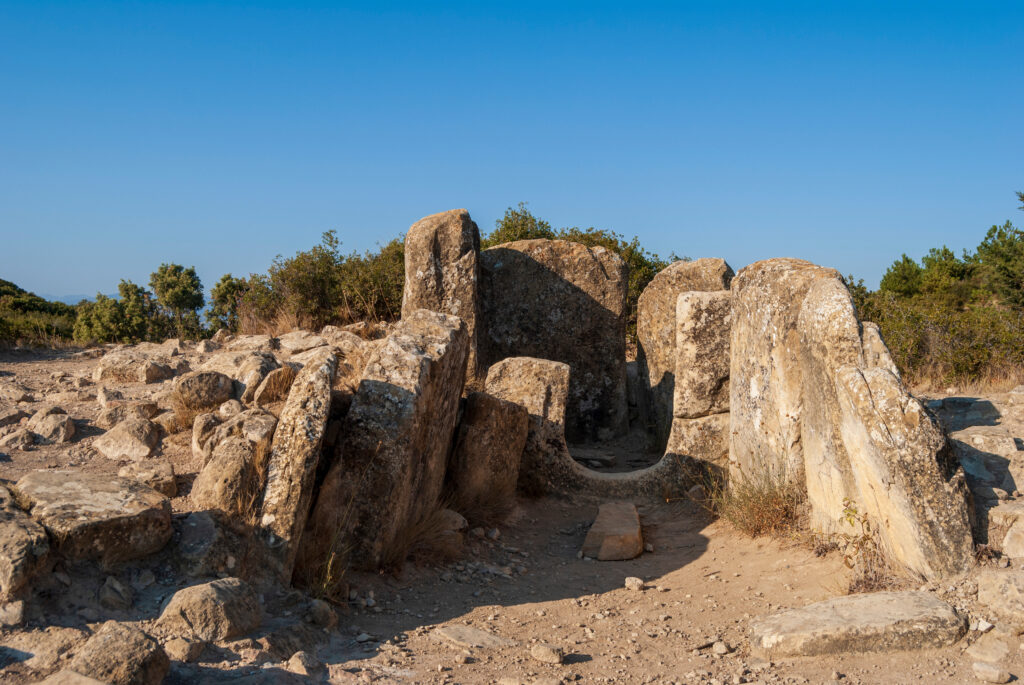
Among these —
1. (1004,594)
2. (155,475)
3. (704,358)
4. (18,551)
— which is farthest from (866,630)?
(155,475)

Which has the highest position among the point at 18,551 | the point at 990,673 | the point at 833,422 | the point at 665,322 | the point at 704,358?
the point at 665,322

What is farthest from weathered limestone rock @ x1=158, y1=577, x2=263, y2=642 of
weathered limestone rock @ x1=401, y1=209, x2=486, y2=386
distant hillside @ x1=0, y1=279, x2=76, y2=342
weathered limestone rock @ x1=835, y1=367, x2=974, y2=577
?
distant hillside @ x1=0, y1=279, x2=76, y2=342

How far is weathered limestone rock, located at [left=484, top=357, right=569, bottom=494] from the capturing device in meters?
7.16

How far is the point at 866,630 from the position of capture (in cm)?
372

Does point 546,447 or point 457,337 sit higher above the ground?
point 457,337

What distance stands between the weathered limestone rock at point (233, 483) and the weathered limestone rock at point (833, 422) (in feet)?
11.3

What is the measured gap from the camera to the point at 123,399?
259 inches

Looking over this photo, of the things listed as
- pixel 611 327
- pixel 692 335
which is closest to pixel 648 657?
pixel 692 335

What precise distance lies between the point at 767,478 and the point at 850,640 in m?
2.28

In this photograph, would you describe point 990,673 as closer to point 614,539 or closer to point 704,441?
point 614,539

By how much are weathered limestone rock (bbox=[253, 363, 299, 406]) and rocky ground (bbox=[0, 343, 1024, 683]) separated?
0.10m

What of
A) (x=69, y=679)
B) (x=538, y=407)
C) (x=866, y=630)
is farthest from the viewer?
(x=538, y=407)

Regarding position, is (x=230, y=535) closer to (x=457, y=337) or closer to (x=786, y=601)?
(x=457, y=337)

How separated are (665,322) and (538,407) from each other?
92.2 inches
